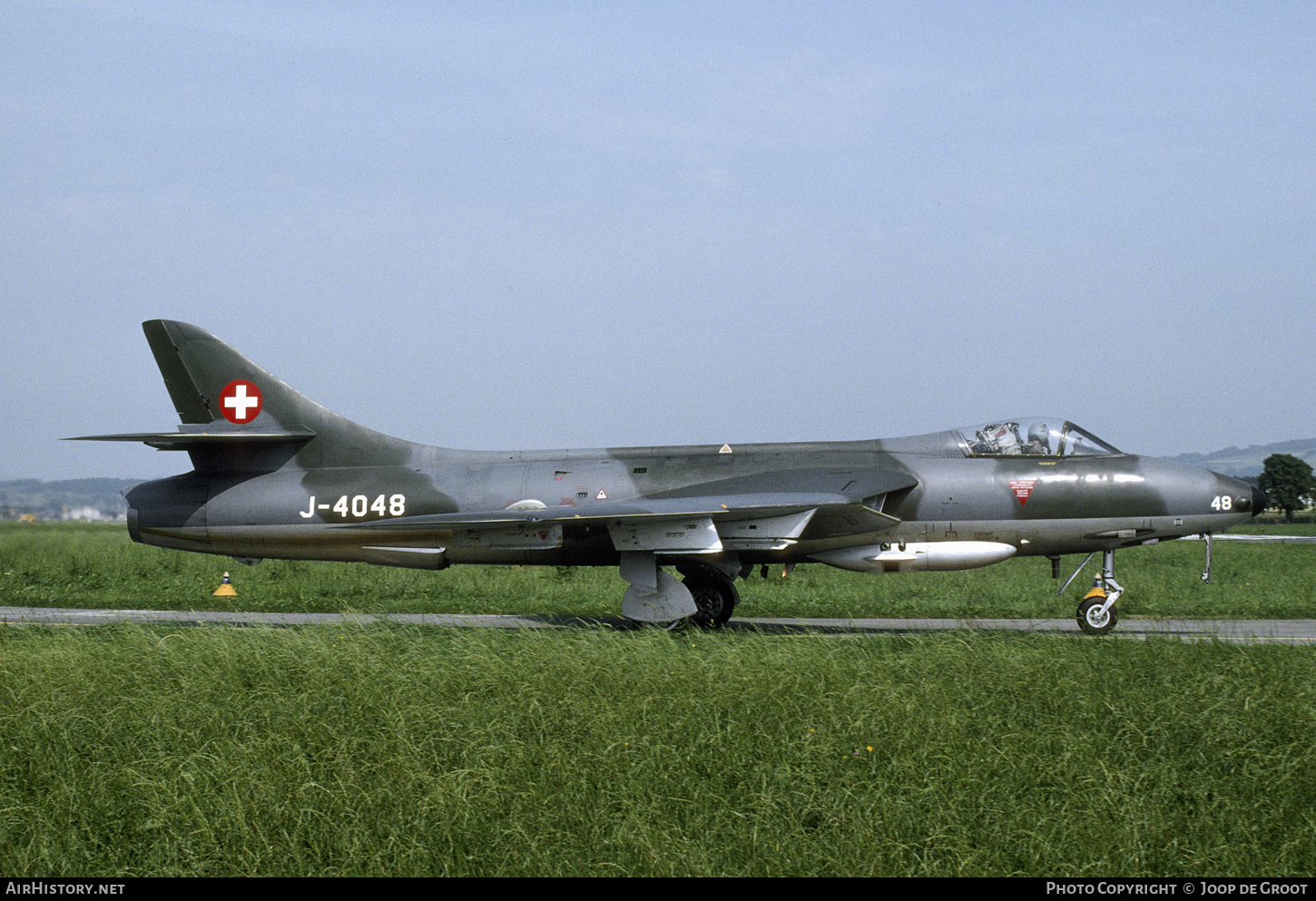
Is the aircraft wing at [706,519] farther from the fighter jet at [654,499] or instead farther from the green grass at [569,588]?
Answer: the green grass at [569,588]

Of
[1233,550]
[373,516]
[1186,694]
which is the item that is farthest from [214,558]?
[1233,550]

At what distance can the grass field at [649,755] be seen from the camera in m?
5.70

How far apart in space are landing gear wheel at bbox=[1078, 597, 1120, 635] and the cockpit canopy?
201 centimetres

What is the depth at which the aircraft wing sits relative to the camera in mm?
13039

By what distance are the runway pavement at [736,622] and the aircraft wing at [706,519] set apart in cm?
125

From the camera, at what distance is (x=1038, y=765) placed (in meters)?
6.69

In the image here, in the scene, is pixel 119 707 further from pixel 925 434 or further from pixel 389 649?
pixel 925 434

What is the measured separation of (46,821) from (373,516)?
8.66 meters

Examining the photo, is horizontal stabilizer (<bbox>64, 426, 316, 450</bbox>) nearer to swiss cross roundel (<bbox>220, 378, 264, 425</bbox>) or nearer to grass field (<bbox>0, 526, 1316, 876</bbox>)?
swiss cross roundel (<bbox>220, 378, 264, 425</bbox>)

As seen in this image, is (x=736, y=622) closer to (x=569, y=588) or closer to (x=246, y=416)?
(x=569, y=588)

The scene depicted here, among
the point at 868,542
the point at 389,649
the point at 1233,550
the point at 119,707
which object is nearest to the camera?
the point at 119,707

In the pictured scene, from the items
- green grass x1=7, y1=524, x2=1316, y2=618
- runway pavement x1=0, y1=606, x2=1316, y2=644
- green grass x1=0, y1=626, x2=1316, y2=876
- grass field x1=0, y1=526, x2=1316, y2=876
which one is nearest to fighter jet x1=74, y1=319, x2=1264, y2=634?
runway pavement x1=0, y1=606, x2=1316, y2=644

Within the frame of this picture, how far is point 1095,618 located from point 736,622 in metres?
5.03

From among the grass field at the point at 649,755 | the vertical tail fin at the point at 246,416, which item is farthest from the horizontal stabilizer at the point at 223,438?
the grass field at the point at 649,755
